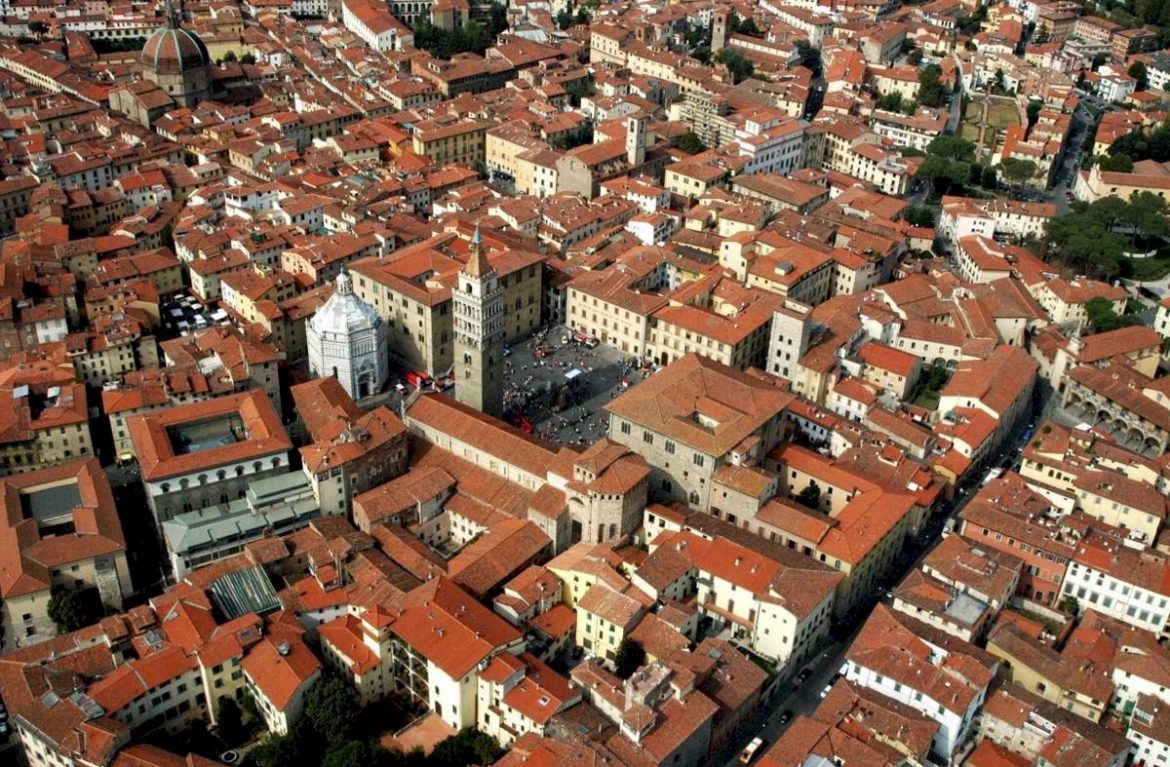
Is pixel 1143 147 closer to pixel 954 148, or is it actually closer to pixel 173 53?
pixel 954 148

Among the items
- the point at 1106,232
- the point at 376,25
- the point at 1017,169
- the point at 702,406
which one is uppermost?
the point at 376,25

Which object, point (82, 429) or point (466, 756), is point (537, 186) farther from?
point (466, 756)

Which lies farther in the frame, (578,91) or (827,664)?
(578,91)

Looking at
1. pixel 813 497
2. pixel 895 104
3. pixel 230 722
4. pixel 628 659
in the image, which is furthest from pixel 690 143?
pixel 230 722

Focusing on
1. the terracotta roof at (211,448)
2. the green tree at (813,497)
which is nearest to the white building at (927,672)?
the green tree at (813,497)

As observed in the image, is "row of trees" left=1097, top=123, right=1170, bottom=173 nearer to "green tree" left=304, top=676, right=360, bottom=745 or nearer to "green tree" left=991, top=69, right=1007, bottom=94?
"green tree" left=991, top=69, right=1007, bottom=94

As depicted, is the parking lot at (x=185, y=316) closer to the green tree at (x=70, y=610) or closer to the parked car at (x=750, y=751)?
the green tree at (x=70, y=610)
